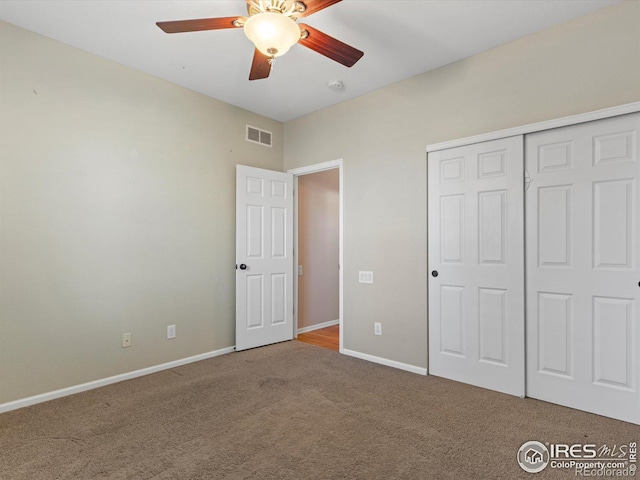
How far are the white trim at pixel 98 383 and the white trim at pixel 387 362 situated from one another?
142 centimetres

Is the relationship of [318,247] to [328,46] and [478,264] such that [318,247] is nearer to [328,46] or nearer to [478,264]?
[478,264]

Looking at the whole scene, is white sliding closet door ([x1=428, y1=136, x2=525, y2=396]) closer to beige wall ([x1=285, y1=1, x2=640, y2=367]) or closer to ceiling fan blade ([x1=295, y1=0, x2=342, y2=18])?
beige wall ([x1=285, y1=1, x2=640, y2=367])

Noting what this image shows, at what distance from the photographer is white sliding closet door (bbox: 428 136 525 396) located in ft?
9.17

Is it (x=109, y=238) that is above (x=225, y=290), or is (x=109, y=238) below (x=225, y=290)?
above

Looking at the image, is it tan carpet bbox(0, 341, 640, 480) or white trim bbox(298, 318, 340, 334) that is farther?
white trim bbox(298, 318, 340, 334)

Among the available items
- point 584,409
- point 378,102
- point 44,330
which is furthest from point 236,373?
point 378,102

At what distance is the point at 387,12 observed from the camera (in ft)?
8.02

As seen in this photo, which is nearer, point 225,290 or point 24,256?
point 24,256

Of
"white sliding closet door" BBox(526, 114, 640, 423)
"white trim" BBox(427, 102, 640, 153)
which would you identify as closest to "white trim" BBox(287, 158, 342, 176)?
"white trim" BBox(427, 102, 640, 153)

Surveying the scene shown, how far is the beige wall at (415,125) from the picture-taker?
8.09ft

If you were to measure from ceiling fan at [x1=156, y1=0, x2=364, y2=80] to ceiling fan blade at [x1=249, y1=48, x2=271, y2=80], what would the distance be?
0.14 feet

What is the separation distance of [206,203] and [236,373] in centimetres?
181

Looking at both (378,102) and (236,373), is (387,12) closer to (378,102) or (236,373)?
(378,102)

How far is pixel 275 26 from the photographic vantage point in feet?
6.15
